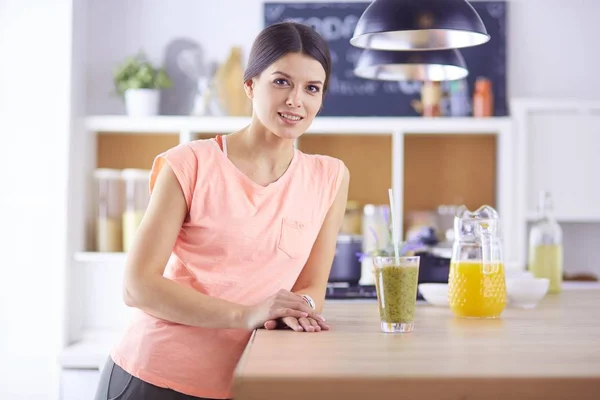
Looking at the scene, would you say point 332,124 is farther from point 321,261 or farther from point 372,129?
point 321,261

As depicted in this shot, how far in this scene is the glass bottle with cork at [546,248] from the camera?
246cm

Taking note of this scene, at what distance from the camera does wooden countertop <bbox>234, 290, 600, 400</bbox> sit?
102 cm

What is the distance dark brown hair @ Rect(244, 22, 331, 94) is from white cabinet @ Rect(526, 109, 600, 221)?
2.48 meters

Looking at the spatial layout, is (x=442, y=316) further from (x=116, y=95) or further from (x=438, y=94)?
(x=116, y=95)

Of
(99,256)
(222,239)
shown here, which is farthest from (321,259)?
(99,256)

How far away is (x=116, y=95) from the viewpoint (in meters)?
4.32

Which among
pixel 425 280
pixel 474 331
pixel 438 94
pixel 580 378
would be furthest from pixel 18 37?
pixel 580 378

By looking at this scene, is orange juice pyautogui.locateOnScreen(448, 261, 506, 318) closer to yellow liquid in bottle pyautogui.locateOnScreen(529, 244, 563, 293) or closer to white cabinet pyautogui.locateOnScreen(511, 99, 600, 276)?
yellow liquid in bottle pyautogui.locateOnScreen(529, 244, 563, 293)

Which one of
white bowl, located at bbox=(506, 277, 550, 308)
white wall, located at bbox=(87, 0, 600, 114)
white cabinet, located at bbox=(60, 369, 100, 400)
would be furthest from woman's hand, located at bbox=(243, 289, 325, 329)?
white wall, located at bbox=(87, 0, 600, 114)

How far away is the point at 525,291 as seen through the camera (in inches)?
76.9

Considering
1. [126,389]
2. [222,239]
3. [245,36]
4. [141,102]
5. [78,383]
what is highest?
[245,36]

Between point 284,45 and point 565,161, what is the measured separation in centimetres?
267

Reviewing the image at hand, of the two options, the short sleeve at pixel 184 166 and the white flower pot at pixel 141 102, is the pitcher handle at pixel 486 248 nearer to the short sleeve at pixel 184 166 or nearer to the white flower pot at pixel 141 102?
the short sleeve at pixel 184 166

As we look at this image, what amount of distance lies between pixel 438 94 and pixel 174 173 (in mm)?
A: 2640
